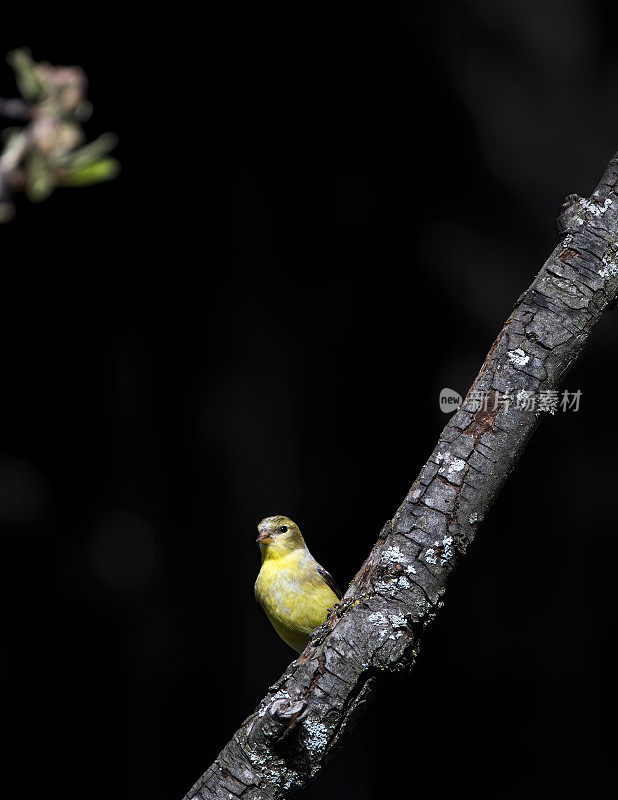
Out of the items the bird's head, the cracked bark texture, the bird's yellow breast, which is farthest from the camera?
the bird's head

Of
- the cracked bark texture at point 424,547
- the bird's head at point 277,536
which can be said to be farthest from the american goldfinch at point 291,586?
the cracked bark texture at point 424,547

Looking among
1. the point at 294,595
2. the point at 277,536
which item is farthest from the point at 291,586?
the point at 277,536

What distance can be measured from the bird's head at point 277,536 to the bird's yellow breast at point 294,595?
0.07ft

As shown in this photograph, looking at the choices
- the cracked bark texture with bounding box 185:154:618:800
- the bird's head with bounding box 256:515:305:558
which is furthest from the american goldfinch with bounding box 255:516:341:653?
the cracked bark texture with bounding box 185:154:618:800

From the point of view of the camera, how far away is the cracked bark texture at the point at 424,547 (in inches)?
65.9

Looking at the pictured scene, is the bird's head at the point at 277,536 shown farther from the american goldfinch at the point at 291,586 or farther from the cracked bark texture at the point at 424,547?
the cracked bark texture at the point at 424,547

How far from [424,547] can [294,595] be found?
1.09m

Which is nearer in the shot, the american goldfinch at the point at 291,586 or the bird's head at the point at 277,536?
the american goldfinch at the point at 291,586

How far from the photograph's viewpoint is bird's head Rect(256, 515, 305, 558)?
9.17 ft

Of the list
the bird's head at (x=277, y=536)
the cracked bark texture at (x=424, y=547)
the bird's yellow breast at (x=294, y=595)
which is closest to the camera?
the cracked bark texture at (x=424, y=547)

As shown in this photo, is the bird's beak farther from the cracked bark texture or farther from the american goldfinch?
the cracked bark texture

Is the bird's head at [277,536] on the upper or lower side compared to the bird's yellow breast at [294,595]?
upper

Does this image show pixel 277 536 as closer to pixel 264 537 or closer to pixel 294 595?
pixel 264 537

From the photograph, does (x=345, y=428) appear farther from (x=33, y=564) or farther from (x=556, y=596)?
(x=33, y=564)
